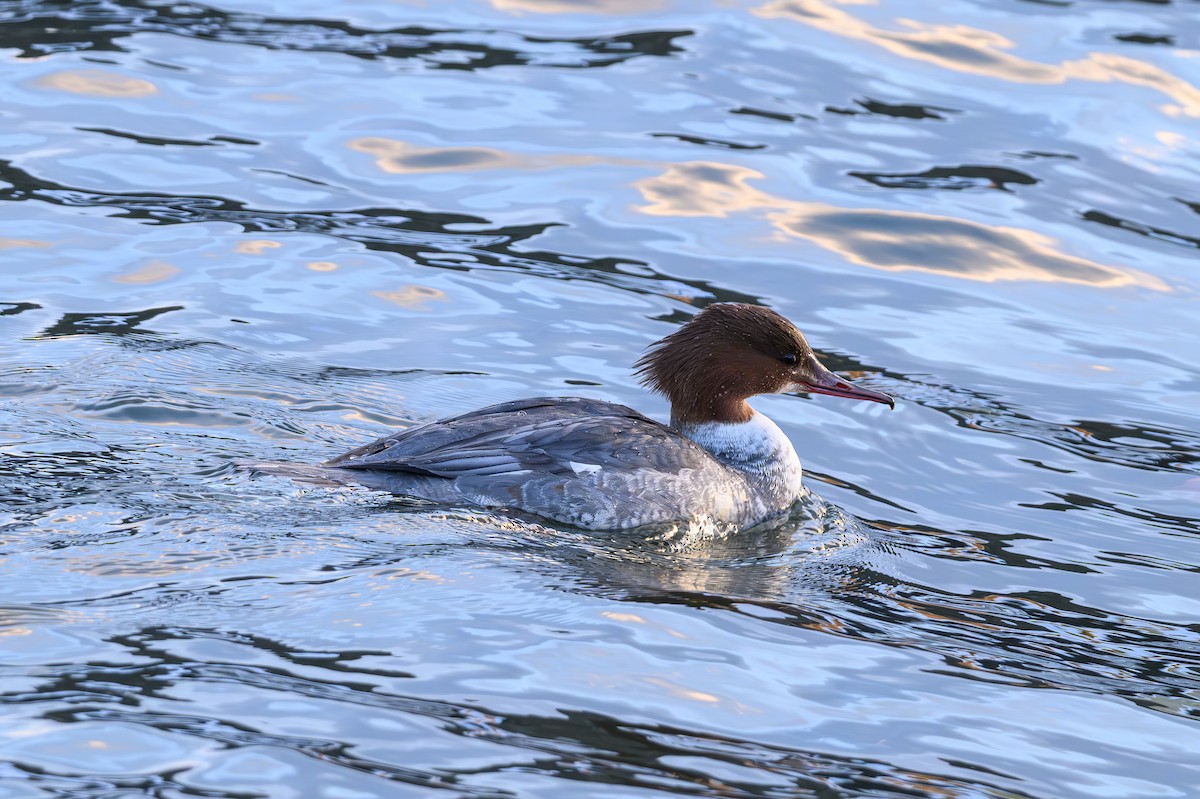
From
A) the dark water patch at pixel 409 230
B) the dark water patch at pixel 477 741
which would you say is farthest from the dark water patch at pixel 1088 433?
Answer: the dark water patch at pixel 477 741

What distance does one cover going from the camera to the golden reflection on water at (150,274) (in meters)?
9.73

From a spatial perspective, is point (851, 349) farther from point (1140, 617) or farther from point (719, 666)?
point (719, 666)

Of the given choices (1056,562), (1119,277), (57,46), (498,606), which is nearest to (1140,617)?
(1056,562)

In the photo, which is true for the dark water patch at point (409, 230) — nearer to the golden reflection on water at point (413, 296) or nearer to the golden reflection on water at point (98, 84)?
the golden reflection on water at point (413, 296)

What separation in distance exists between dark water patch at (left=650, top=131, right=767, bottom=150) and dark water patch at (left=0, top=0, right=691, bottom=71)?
5.05 ft

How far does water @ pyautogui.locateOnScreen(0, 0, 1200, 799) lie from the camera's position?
200 inches

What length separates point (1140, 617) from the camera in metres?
6.71

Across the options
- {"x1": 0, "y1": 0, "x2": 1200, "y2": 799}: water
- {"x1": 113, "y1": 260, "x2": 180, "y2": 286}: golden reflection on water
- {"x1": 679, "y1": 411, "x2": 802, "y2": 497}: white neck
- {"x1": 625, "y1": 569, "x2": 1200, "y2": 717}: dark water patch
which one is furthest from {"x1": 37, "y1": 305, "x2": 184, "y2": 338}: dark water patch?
{"x1": 625, "y1": 569, "x2": 1200, "y2": 717}: dark water patch

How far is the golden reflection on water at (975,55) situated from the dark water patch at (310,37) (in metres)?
1.45

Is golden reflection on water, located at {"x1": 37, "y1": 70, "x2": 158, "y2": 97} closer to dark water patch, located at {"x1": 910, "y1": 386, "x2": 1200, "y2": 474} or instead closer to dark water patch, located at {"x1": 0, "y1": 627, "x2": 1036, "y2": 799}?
dark water patch, located at {"x1": 910, "y1": 386, "x2": 1200, "y2": 474}

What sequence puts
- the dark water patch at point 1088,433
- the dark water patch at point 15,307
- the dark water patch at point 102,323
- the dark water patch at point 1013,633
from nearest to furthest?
the dark water patch at point 1013,633, the dark water patch at point 1088,433, the dark water patch at point 102,323, the dark water patch at point 15,307

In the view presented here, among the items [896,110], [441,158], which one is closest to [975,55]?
[896,110]

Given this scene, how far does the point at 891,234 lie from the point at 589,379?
10.9ft

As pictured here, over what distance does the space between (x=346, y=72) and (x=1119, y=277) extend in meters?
6.50
